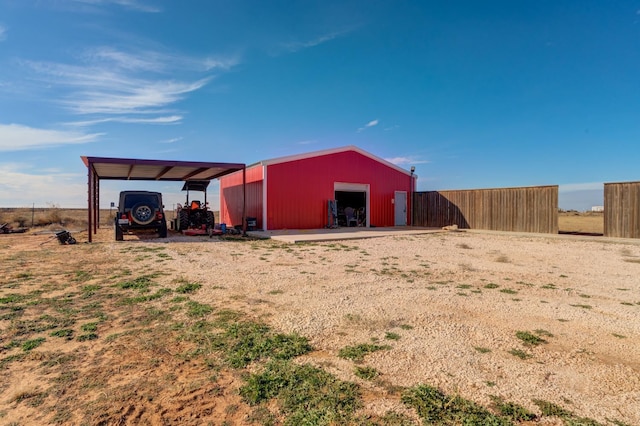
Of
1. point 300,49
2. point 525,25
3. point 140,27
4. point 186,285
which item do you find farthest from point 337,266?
point 525,25

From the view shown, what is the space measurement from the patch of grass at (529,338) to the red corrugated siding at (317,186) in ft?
43.7

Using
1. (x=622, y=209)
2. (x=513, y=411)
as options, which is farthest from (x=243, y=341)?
(x=622, y=209)

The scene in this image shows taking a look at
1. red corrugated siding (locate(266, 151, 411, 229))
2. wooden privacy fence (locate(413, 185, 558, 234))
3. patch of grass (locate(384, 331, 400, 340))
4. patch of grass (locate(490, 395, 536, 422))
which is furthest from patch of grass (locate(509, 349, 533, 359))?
wooden privacy fence (locate(413, 185, 558, 234))

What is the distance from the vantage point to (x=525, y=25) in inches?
487

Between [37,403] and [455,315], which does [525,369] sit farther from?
[37,403]

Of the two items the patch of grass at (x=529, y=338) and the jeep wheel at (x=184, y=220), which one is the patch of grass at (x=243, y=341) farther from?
the jeep wheel at (x=184, y=220)

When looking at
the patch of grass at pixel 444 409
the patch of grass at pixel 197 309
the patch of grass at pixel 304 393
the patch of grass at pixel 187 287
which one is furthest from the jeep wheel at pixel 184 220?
the patch of grass at pixel 444 409

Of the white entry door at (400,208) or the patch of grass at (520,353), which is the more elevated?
the white entry door at (400,208)

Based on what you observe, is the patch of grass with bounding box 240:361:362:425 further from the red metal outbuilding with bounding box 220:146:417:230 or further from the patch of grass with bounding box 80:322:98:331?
the red metal outbuilding with bounding box 220:146:417:230

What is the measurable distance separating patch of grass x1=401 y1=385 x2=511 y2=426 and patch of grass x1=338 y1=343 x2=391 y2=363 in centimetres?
65

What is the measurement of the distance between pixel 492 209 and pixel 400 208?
207 inches

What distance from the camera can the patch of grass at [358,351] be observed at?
3084 mm

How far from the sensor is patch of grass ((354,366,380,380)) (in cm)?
273

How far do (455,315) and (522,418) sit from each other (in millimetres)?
2083
